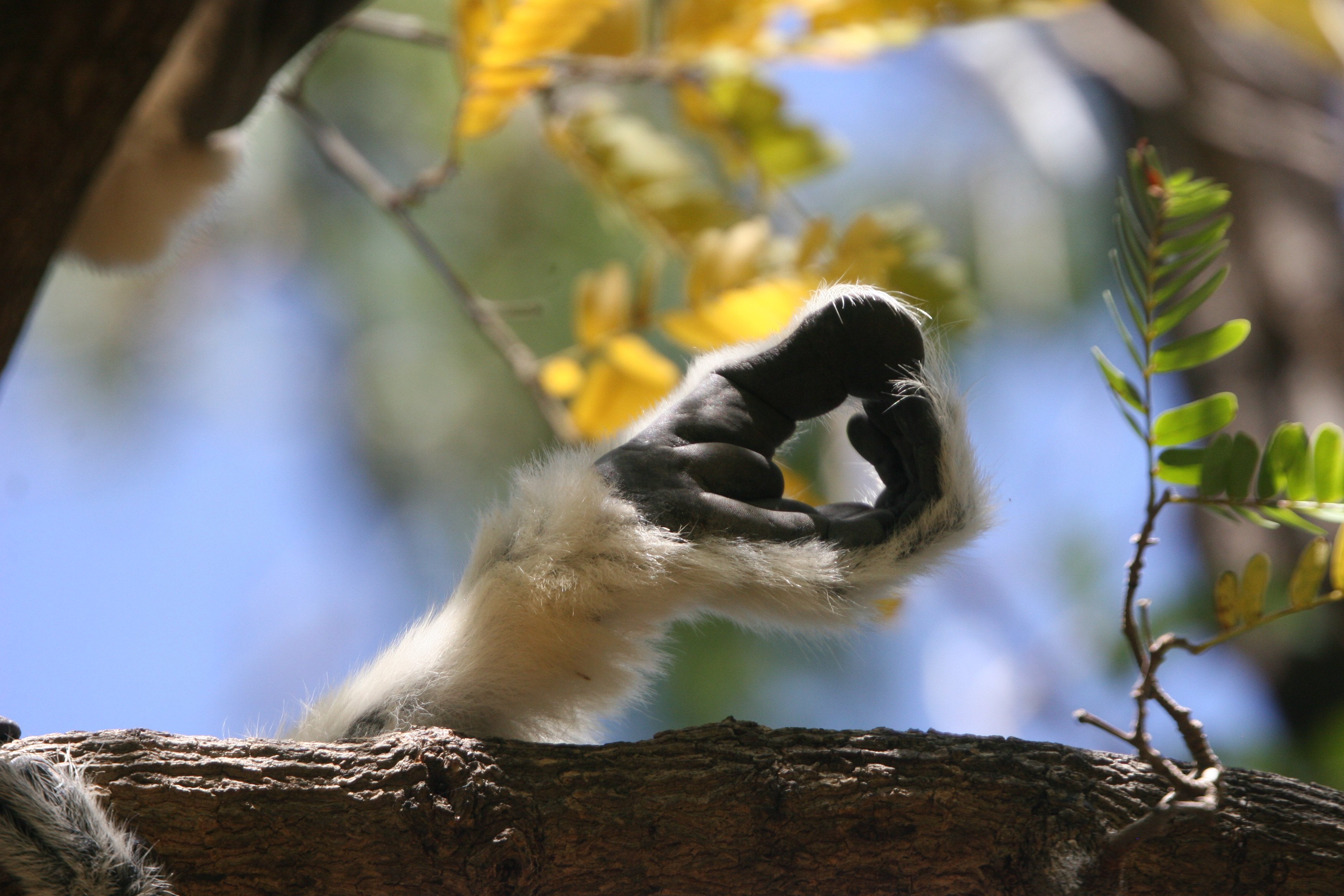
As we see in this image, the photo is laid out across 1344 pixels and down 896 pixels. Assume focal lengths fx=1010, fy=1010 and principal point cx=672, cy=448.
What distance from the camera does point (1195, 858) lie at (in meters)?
0.88

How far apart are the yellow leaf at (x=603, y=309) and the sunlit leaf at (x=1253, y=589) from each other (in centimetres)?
108

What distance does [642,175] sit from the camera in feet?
6.14

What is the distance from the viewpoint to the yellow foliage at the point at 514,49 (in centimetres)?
149

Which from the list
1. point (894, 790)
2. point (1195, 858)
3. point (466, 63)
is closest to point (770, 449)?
point (894, 790)

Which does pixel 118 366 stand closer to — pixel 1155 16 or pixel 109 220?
pixel 109 220

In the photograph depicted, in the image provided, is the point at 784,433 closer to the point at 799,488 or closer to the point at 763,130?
the point at 799,488

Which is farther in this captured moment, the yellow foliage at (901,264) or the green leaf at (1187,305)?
the yellow foliage at (901,264)

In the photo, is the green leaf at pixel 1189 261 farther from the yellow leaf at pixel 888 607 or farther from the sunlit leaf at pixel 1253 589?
the yellow leaf at pixel 888 607

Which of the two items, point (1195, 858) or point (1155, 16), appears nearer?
point (1195, 858)

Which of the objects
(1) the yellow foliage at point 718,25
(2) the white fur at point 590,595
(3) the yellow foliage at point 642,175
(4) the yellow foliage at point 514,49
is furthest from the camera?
(3) the yellow foliage at point 642,175

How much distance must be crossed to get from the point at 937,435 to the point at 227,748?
76 cm

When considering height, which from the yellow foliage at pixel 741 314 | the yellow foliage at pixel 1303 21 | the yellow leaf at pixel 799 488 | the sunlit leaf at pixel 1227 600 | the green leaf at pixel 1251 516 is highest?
the yellow foliage at pixel 1303 21

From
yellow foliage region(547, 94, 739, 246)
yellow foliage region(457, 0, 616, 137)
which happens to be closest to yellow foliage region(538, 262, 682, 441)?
yellow foliage region(547, 94, 739, 246)

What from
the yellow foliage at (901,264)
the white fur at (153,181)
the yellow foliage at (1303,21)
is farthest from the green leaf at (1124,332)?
the yellow foliage at (1303,21)
